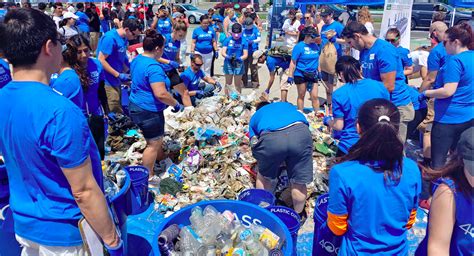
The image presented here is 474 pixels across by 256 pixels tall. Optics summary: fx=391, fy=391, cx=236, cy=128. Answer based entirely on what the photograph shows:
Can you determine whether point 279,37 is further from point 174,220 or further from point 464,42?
point 174,220

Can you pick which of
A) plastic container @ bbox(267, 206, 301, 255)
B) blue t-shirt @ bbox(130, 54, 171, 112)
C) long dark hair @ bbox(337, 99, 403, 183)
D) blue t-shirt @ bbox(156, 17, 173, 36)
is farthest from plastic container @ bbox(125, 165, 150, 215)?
blue t-shirt @ bbox(156, 17, 173, 36)

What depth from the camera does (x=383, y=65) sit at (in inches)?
173

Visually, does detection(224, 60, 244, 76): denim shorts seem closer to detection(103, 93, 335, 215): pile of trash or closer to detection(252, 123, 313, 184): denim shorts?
detection(103, 93, 335, 215): pile of trash

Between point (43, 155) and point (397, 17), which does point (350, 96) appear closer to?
point (43, 155)

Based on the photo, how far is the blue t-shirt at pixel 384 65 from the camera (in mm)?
4375

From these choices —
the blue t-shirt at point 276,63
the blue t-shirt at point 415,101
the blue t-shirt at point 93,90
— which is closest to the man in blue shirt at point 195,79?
the blue t-shirt at point 276,63

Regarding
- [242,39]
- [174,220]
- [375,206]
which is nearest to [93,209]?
[174,220]

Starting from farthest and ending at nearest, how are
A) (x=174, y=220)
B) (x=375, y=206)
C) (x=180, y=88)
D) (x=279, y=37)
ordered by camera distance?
(x=279, y=37) → (x=180, y=88) → (x=174, y=220) → (x=375, y=206)

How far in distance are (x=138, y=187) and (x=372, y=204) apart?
271 centimetres

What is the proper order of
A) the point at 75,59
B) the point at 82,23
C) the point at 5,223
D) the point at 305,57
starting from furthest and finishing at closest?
1. the point at 82,23
2. the point at 305,57
3. the point at 75,59
4. the point at 5,223

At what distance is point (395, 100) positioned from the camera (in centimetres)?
460

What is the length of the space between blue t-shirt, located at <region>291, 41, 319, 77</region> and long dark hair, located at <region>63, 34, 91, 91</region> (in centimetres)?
386

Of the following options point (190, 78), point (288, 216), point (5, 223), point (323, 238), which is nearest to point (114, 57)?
point (190, 78)

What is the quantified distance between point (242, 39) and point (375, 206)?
7039 millimetres
